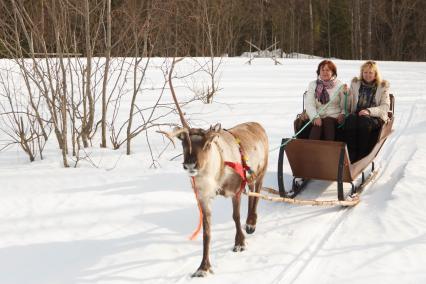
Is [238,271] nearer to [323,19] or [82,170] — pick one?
[82,170]

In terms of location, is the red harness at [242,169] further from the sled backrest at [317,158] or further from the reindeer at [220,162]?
the sled backrest at [317,158]

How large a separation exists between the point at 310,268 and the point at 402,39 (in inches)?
1404

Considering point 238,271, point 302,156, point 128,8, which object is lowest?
point 238,271

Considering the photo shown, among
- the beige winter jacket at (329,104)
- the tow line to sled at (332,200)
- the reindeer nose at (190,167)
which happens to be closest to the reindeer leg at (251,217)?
the tow line to sled at (332,200)

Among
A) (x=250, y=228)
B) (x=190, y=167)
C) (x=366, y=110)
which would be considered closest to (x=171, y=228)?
(x=250, y=228)

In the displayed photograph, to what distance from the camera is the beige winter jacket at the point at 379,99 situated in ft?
20.0

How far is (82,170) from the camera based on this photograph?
7008 millimetres

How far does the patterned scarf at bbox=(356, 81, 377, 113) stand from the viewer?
6355 millimetres

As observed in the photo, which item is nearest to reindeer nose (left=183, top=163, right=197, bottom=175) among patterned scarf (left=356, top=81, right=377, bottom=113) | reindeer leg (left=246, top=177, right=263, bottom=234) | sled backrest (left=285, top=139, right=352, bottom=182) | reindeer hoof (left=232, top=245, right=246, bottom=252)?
reindeer hoof (left=232, top=245, right=246, bottom=252)

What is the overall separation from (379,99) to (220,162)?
3226mm

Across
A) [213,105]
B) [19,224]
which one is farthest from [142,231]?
[213,105]

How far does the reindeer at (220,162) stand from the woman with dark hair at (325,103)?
1.28m

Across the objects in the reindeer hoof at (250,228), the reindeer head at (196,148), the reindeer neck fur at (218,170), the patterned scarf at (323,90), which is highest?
the patterned scarf at (323,90)

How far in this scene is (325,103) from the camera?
6.23 meters
